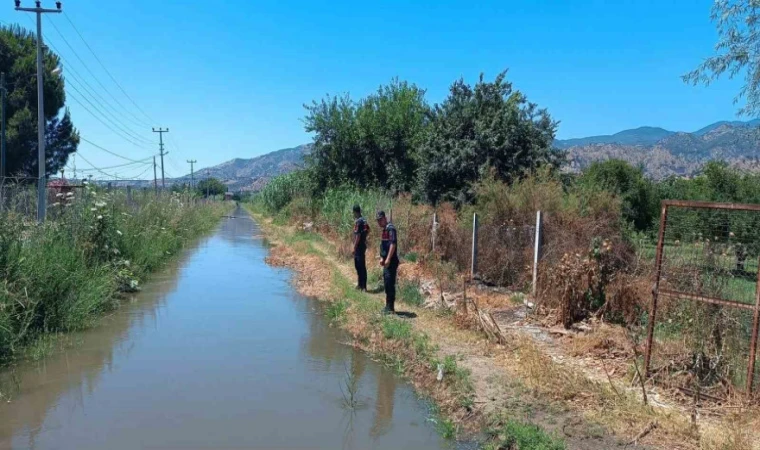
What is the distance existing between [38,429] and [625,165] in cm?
3299

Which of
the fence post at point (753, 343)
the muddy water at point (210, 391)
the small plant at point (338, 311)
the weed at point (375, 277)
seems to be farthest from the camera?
the weed at point (375, 277)

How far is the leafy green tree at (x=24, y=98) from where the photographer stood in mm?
35031

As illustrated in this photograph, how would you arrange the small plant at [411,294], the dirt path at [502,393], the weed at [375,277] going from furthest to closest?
the weed at [375,277] → the small plant at [411,294] → the dirt path at [502,393]

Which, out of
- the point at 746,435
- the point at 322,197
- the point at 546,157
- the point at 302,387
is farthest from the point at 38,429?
the point at 322,197

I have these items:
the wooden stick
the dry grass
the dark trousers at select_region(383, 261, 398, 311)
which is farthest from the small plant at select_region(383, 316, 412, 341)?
the wooden stick

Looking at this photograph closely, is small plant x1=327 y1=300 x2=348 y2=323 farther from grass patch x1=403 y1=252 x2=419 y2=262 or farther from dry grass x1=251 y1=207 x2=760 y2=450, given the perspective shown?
grass patch x1=403 y1=252 x2=419 y2=262

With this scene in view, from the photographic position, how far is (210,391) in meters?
6.90

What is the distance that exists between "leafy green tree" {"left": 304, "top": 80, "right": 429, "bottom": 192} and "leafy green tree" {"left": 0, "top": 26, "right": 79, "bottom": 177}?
59.1 feet

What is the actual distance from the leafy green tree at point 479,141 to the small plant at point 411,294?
646 cm

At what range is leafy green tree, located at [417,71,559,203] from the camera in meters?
18.3

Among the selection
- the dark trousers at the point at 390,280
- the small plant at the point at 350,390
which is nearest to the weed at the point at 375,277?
the dark trousers at the point at 390,280

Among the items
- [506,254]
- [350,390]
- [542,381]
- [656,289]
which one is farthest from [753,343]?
[506,254]

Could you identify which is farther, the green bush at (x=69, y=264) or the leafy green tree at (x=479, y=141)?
the leafy green tree at (x=479, y=141)

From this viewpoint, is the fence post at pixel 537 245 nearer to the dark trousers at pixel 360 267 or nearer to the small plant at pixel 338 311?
the small plant at pixel 338 311
